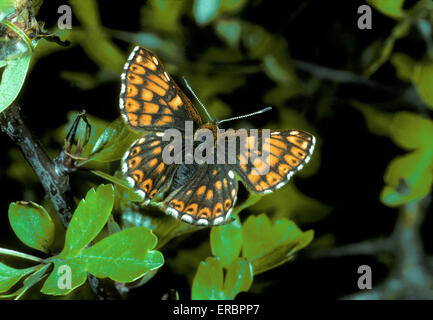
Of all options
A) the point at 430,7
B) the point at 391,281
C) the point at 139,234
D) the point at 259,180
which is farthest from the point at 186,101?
the point at 391,281

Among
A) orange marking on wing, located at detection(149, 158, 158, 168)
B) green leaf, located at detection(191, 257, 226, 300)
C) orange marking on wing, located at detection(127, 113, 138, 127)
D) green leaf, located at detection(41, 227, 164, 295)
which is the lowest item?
green leaf, located at detection(191, 257, 226, 300)

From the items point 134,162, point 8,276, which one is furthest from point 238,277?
point 8,276

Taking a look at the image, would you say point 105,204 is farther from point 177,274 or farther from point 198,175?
point 177,274

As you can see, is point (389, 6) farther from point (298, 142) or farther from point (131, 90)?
point (131, 90)

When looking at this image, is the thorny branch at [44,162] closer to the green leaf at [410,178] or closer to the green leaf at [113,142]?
the green leaf at [113,142]

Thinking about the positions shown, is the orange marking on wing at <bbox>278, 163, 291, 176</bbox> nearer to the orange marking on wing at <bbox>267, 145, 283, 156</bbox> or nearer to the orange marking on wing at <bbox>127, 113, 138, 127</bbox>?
the orange marking on wing at <bbox>267, 145, 283, 156</bbox>

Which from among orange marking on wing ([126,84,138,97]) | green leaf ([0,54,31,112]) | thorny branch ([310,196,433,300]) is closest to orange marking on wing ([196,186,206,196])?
orange marking on wing ([126,84,138,97])

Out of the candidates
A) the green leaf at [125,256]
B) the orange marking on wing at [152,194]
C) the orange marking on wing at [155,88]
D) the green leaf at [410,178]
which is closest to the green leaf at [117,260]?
the green leaf at [125,256]
